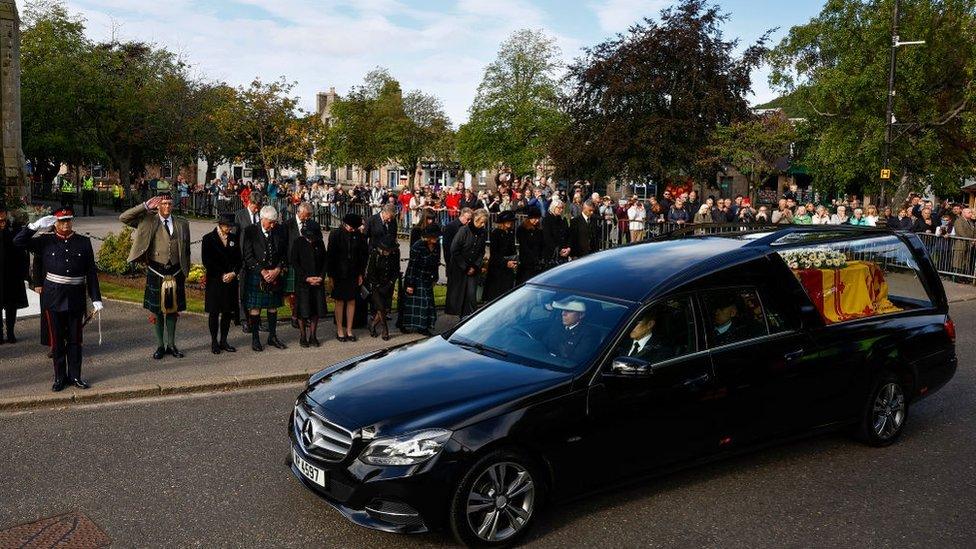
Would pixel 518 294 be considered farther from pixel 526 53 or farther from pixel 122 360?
pixel 526 53

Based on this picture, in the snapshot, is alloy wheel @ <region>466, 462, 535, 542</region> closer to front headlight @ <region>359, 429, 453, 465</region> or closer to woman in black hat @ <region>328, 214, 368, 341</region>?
front headlight @ <region>359, 429, 453, 465</region>

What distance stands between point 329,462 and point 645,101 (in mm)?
34620

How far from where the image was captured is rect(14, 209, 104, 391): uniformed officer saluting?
8609 millimetres

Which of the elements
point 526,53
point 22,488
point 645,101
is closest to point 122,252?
point 22,488

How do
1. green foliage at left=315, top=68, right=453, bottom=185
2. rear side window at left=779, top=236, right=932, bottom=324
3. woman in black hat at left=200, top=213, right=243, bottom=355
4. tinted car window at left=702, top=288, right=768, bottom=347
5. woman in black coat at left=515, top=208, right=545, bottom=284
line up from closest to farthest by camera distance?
1. tinted car window at left=702, top=288, right=768, bottom=347
2. rear side window at left=779, top=236, right=932, bottom=324
3. woman in black hat at left=200, top=213, right=243, bottom=355
4. woman in black coat at left=515, top=208, right=545, bottom=284
5. green foliage at left=315, top=68, right=453, bottom=185

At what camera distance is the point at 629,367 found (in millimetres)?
5309

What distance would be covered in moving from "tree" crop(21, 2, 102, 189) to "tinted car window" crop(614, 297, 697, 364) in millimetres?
41169

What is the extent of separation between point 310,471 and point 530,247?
29.3ft

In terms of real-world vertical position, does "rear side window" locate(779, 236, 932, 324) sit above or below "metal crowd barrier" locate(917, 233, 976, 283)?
above

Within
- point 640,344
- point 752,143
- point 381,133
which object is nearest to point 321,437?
point 640,344

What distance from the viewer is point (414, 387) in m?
5.29

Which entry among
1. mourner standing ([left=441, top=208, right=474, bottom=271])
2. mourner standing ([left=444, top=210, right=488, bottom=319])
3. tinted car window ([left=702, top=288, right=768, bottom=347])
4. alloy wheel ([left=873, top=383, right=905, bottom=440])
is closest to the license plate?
tinted car window ([left=702, top=288, right=768, bottom=347])

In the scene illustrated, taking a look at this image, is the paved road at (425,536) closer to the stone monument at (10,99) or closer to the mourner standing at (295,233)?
the mourner standing at (295,233)

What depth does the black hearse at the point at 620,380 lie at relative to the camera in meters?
4.89
